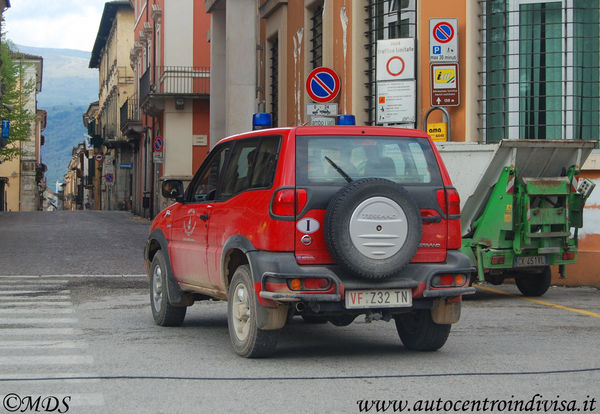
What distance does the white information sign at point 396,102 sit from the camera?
17312 millimetres

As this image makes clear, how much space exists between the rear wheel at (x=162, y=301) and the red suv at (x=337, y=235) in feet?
4.64

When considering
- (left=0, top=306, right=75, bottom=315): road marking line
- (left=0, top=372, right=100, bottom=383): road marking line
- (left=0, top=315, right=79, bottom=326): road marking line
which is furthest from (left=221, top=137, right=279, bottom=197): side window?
(left=0, top=306, right=75, bottom=315): road marking line

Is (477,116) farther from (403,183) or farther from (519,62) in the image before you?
(403,183)

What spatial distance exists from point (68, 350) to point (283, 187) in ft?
7.65

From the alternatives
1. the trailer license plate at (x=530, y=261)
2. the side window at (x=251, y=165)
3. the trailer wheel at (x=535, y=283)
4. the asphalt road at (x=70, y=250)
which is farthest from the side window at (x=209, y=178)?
the asphalt road at (x=70, y=250)

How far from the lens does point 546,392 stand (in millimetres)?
6328

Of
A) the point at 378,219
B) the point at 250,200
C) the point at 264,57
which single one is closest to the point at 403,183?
the point at 378,219

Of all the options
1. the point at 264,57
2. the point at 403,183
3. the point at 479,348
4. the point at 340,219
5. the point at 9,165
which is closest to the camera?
the point at 340,219

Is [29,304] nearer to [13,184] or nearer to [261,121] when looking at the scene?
[261,121]

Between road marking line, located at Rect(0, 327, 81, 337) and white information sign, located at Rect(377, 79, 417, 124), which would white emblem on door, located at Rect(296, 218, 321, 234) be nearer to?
road marking line, located at Rect(0, 327, 81, 337)

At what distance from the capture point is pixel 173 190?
32.1 ft

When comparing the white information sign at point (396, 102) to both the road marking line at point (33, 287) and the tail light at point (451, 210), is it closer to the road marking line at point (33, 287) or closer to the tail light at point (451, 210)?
the road marking line at point (33, 287)

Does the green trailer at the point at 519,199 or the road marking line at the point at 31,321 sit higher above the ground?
the green trailer at the point at 519,199

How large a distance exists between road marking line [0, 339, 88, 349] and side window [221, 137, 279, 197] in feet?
5.93
